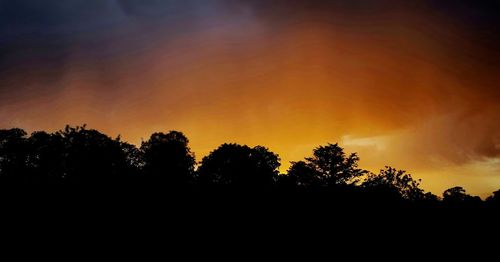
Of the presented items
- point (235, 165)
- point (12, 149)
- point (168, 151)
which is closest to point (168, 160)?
point (168, 151)

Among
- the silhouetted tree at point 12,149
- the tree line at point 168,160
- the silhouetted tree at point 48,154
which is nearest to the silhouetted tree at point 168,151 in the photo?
the tree line at point 168,160

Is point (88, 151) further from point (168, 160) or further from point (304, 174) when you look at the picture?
point (304, 174)

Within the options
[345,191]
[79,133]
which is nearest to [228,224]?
[345,191]

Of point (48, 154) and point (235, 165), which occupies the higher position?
point (235, 165)

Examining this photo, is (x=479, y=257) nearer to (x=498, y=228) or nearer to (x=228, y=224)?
(x=498, y=228)

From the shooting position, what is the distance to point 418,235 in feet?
79.3

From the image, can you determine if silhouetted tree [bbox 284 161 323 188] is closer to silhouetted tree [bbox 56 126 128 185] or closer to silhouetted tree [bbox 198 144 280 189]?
silhouetted tree [bbox 198 144 280 189]

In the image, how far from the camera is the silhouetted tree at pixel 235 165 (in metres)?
82.3

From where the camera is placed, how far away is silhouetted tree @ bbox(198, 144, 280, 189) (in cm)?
8231

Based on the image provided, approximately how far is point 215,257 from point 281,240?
17.6 ft

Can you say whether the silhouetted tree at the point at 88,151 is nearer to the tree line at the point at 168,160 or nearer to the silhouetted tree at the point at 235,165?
the tree line at the point at 168,160

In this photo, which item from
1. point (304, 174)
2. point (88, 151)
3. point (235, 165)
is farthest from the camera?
point (304, 174)

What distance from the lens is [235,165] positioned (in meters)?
83.7

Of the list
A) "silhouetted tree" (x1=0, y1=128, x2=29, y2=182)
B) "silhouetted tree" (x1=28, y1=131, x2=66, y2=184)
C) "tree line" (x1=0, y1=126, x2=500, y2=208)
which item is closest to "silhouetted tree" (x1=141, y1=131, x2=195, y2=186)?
"tree line" (x1=0, y1=126, x2=500, y2=208)
